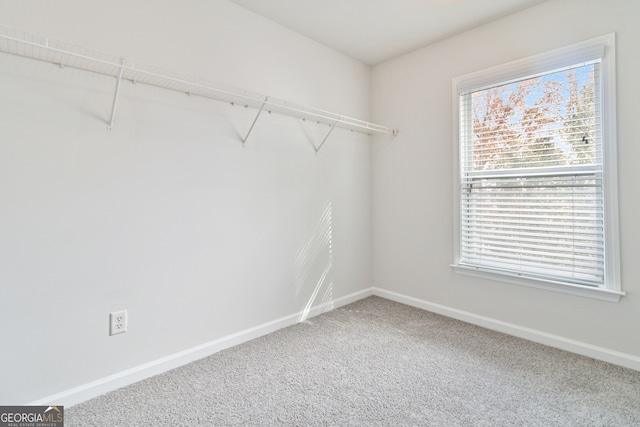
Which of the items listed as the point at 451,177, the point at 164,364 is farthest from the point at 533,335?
the point at 164,364

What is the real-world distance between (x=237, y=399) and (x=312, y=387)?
39cm

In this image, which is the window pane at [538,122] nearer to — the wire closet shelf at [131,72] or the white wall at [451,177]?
the white wall at [451,177]

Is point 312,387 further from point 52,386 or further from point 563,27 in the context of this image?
point 563,27

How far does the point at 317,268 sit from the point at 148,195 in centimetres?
148

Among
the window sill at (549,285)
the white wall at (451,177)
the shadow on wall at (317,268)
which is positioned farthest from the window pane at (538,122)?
the shadow on wall at (317,268)

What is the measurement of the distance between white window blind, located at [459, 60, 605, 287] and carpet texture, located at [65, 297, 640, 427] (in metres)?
0.61

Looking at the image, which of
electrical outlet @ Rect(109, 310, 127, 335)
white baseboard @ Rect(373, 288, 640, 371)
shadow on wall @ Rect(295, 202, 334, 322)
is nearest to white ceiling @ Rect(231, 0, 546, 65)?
shadow on wall @ Rect(295, 202, 334, 322)

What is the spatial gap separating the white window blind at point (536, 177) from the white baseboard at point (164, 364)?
157 centimetres

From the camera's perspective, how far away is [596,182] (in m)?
2.02

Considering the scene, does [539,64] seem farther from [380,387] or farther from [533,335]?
[380,387]

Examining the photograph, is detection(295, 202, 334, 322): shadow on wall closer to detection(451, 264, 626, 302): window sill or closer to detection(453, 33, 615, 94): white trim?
detection(451, 264, 626, 302): window sill

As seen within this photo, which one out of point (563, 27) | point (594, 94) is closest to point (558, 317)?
point (594, 94)

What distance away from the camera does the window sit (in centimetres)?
199

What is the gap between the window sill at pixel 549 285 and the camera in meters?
1.97
